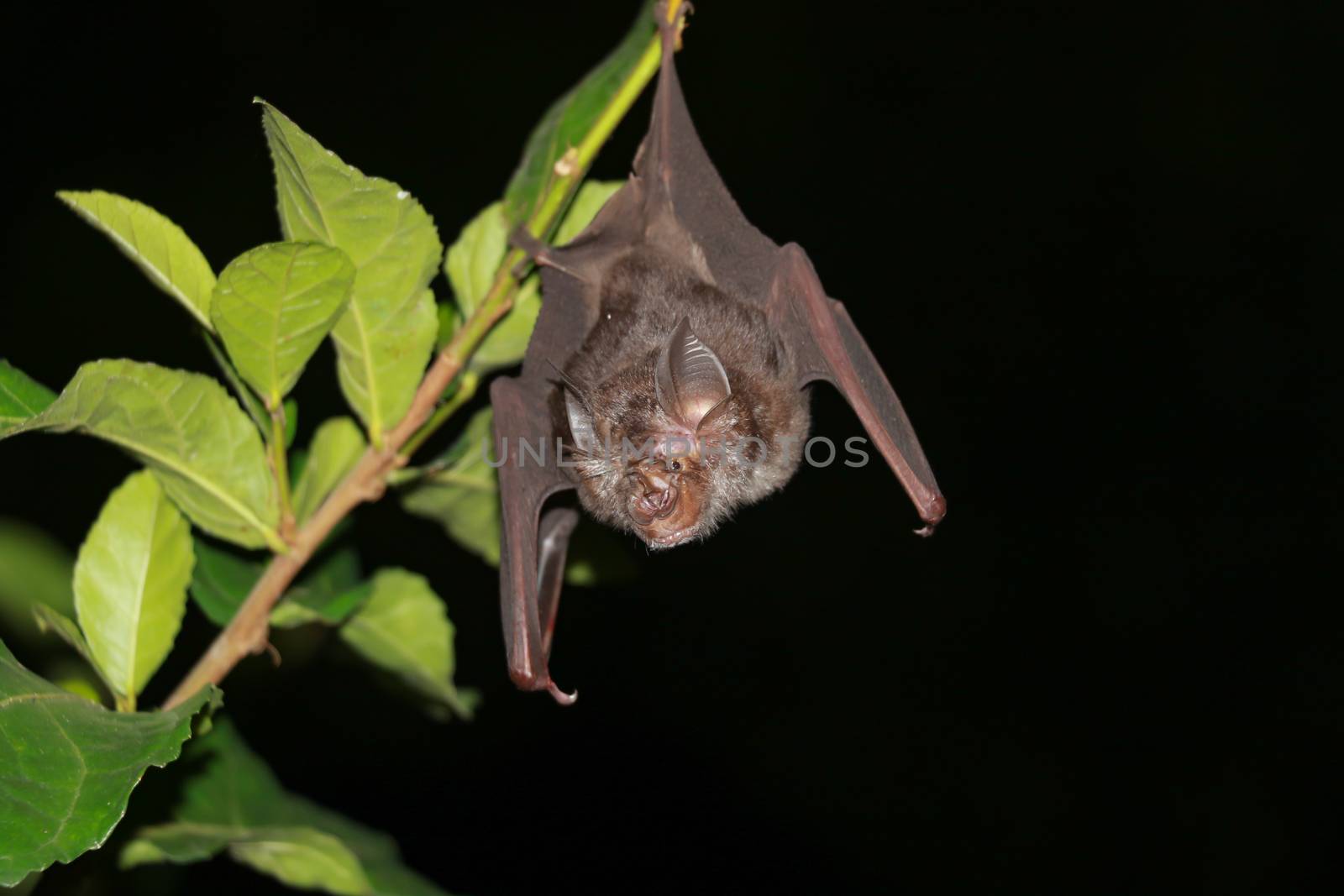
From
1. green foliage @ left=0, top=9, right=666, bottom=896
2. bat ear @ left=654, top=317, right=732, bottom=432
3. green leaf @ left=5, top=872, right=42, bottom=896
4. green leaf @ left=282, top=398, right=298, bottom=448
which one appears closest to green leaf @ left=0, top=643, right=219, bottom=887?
green foliage @ left=0, top=9, right=666, bottom=896

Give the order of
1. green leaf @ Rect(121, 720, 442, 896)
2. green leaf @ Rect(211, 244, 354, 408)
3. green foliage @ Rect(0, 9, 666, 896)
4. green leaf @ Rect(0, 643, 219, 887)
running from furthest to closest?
green leaf @ Rect(121, 720, 442, 896)
green leaf @ Rect(211, 244, 354, 408)
green foliage @ Rect(0, 9, 666, 896)
green leaf @ Rect(0, 643, 219, 887)

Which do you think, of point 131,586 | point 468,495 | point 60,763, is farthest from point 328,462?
point 60,763

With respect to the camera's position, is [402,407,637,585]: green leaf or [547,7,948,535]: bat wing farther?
[402,407,637,585]: green leaf

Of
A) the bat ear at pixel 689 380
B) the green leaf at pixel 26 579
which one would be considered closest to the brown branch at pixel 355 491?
the bat ear at pixel 689 380

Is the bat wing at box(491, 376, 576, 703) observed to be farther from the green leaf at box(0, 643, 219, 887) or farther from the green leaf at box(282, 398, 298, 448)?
the green leaf at box(0, 643, 219, 887)

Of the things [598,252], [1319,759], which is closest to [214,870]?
[598,252]

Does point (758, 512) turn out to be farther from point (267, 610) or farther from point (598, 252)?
point (267, 610)

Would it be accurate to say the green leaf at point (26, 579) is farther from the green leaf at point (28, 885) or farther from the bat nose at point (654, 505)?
the bat nose at point (654, 505)
